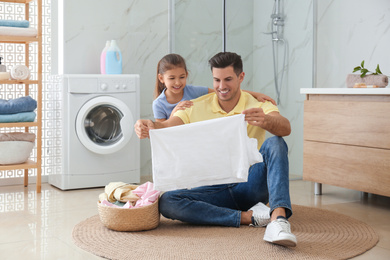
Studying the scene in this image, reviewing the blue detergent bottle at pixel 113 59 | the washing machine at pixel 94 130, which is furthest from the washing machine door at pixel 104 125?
the blue detergent bottle at pixel 113 59

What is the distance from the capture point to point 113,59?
164 inches

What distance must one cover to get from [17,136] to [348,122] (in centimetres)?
224

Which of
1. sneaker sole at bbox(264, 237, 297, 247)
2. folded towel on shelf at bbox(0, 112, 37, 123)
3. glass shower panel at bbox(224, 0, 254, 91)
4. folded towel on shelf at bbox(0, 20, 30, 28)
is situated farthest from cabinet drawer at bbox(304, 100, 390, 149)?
folded towel on shelf at bbox(0, 20, 30, 28)

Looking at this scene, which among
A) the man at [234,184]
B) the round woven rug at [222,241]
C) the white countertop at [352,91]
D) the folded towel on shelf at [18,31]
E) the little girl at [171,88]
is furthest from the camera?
the folded towel on shelf at [18,31]

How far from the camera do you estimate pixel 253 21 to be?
4250 mm

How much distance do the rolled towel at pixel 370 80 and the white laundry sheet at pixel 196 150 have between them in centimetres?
138

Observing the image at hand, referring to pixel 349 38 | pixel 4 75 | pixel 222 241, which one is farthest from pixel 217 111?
pixel 349 38

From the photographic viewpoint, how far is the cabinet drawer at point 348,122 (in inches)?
128

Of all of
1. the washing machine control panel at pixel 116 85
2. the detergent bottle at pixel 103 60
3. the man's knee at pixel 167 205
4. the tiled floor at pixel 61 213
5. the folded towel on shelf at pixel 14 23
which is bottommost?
the tiled floor at pixel 61 213

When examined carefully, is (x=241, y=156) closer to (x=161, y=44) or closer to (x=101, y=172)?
(x=101, y=172)

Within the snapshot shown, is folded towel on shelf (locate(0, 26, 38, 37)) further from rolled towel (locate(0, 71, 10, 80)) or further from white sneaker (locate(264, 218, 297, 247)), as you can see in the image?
white sneaker (locate(264, 218, 297, 247))

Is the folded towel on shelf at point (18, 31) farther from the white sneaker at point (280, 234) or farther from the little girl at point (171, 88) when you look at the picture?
the white sneaker at point (280, 234)

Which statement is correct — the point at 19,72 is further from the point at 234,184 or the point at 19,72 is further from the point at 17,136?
the point at 234,184

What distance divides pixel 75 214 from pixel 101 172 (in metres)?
0.93
